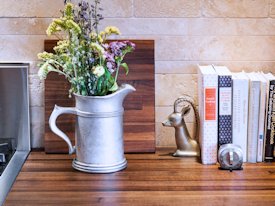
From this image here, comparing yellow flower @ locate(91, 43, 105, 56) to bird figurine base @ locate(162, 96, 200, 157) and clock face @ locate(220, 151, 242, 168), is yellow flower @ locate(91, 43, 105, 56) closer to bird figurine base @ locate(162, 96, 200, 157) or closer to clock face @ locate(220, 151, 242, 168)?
bird figurine base @ locate(162, 96, 200, 157)

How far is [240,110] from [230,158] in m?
0.15

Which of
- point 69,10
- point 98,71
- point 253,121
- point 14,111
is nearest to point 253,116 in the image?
point 253,121

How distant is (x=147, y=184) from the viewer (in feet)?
4.24

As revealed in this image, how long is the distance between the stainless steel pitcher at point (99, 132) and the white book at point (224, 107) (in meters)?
0.27

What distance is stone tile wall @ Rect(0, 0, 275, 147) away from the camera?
1543 millimetres

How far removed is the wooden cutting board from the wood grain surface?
2.6 inches

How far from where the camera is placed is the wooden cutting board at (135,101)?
154 cm

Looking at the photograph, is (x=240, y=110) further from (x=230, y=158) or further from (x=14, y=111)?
(x=14, y=111)

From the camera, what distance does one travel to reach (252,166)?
56.6 inches

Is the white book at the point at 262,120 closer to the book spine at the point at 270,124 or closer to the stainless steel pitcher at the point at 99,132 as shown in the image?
the book spine at the point at 270,124

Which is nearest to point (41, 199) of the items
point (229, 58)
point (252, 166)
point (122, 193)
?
point (122, 193)

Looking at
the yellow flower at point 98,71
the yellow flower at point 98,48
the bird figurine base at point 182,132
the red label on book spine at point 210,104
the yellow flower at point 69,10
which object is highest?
the yellow flower at point 69,10

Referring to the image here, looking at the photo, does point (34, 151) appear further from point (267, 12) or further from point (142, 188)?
point (267, 12)

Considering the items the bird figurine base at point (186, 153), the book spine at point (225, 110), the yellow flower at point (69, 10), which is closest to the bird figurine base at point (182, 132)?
the bird figurine base at point (186, 153)
